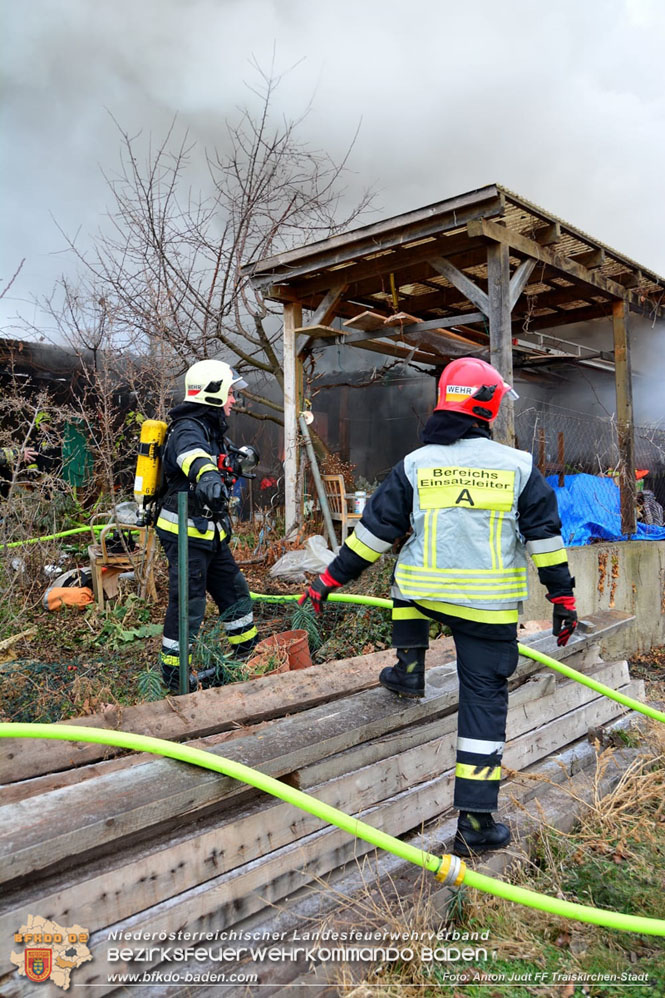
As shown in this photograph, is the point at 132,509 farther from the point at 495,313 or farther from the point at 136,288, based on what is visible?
the point at 136,288

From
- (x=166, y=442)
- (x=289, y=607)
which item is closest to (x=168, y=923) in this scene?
(x=166, y=442)

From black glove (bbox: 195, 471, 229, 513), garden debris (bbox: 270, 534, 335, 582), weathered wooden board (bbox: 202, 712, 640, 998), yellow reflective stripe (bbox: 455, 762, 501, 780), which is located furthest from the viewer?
garden debris (bbox: 270, 534, 335, 582)

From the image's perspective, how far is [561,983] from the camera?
2.09 m

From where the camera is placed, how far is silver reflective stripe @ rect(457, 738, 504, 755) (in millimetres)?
2543

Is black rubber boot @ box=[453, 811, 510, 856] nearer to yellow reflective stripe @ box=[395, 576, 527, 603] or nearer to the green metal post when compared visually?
yellow reflective stripe @ box=[395, 576, 527, 603]

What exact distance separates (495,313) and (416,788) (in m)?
5.01

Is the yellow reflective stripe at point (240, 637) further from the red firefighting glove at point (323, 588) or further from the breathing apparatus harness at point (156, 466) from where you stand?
the red firefighting glove at point (323, 588)

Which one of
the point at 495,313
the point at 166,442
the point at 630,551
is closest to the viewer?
the point at 166,442

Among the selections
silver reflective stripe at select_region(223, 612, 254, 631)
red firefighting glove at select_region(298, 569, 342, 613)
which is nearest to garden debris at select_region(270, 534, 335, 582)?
silver reflective stripe at select_region(223, 612, 254, 631)

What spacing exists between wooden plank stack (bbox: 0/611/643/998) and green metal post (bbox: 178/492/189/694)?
0.59m

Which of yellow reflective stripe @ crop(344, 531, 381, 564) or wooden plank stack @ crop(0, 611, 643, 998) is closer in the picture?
wooden plank stack @ crop(0, 611, 643, 998)

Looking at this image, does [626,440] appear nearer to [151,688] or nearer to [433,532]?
[433,532]

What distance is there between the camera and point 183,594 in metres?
3.57

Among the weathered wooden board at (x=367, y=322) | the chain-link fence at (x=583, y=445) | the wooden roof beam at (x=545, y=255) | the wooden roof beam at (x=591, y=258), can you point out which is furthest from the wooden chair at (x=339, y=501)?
the wooden roof beam at (x=591, y=258)
